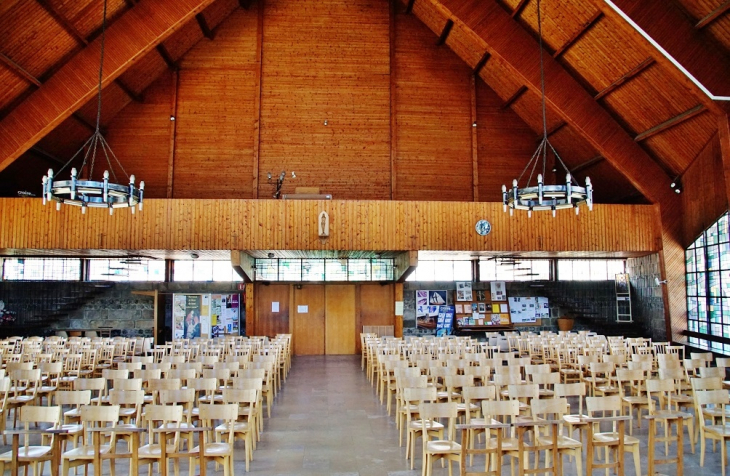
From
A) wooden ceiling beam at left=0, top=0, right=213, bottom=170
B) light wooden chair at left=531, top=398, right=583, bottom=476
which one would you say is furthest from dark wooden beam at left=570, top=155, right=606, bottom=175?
light wooden chair at left=531, top=398, right=583, bottom=476

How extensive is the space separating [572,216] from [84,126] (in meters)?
15.5

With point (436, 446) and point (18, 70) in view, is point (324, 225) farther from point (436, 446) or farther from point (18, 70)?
point (436, 446)

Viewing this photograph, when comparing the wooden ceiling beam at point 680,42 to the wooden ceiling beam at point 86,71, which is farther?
the wooden ceiling beam at point 86,71

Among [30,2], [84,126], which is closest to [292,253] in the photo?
[84,126]

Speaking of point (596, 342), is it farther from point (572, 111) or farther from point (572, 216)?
point (572, 111)

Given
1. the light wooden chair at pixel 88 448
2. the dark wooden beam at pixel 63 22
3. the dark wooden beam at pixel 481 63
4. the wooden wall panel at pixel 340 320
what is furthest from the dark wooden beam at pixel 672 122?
the dark wooden beam at pixel 63 22

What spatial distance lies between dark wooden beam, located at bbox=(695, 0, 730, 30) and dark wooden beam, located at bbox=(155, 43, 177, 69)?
1460 cm

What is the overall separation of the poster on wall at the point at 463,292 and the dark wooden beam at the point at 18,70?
1438 centimetres

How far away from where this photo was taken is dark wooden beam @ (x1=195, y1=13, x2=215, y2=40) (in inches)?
697

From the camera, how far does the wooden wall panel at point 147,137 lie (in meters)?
18.8

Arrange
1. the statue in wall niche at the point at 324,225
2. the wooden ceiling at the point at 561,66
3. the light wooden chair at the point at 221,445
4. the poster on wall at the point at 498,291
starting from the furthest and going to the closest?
the poster on wall at the point at 498,291 → the statue in wall niche at the point at 324,225 → the wooden ceiling at the point at 561,66 → the light wooden chair at the point at 221,445

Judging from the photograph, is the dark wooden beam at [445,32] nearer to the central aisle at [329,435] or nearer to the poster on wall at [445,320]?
the poster on wall at [445,320]

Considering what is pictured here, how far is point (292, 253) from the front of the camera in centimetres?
1728

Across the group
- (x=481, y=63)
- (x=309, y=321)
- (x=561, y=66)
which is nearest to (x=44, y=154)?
(x=309, y=321)
